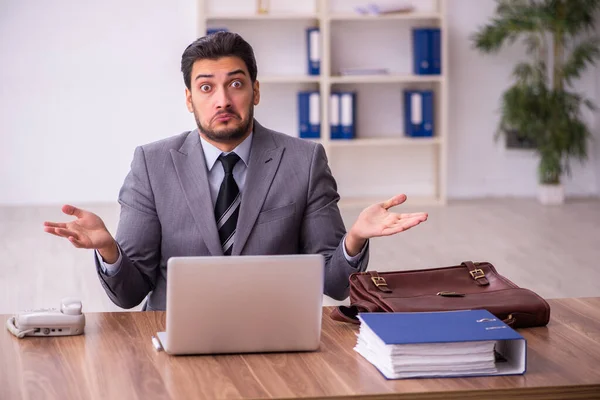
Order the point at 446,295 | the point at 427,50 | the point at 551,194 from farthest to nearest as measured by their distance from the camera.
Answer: the point at 551,194
the point at 427,50
the point at 446,295

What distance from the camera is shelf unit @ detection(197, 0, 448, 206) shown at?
7062 millimetres

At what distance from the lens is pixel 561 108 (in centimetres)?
707

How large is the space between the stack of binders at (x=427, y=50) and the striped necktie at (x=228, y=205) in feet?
16.0

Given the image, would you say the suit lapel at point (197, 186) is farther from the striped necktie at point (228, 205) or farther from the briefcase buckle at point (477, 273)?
the briefcase buckle at point (477, 273)

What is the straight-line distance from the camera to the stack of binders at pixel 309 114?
712cm

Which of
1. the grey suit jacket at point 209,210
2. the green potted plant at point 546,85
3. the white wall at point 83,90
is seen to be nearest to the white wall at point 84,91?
the white wall at point 83,90

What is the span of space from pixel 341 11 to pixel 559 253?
2.79 meters

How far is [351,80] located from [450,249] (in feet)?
6.20

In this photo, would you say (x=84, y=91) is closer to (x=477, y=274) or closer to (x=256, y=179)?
(x=256, y=179)

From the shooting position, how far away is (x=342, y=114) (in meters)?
7.17

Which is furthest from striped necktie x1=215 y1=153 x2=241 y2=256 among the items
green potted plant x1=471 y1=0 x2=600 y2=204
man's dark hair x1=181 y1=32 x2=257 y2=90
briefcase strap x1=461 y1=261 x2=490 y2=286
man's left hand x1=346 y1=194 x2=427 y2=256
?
green potted plant x1=471 y1=0 x2=600 y2=204

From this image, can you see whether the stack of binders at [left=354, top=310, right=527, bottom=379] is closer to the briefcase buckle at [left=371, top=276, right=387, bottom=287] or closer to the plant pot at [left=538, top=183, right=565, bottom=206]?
the briefcase buckle at [left=371, top=276, right=387, bottom=287]

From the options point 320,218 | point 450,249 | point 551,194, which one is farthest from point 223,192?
point 551,194

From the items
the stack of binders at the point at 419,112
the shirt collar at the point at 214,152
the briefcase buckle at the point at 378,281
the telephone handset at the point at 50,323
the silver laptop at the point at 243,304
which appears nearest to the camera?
the silver laptop at the point at 243,304
